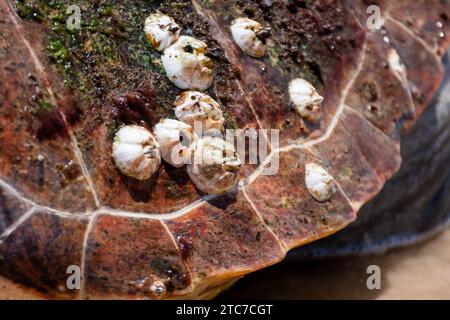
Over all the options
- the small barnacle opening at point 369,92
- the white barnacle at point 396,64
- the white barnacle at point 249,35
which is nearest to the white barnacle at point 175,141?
the white barnacle at point 249,35

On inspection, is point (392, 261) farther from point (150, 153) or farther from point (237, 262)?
point (150, 153)

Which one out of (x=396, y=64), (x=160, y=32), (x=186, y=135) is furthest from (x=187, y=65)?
(x=396, y=64)

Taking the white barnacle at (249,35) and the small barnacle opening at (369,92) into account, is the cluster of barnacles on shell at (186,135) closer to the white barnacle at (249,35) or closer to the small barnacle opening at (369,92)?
the white barnacle at (249,35)

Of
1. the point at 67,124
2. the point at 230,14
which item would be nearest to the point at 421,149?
the point at 230,14

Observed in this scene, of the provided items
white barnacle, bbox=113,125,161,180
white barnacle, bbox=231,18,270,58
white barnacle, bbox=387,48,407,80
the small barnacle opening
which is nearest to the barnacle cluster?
white barnacle, bbox=113,125,161,180

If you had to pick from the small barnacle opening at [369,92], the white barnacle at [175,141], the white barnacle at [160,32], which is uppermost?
the white barnacle at [160,32]

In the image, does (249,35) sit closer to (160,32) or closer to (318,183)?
(160,32)

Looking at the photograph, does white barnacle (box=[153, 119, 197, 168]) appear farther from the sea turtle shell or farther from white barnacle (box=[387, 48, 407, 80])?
white barnacle (box=[387, 48, 407, 80])
